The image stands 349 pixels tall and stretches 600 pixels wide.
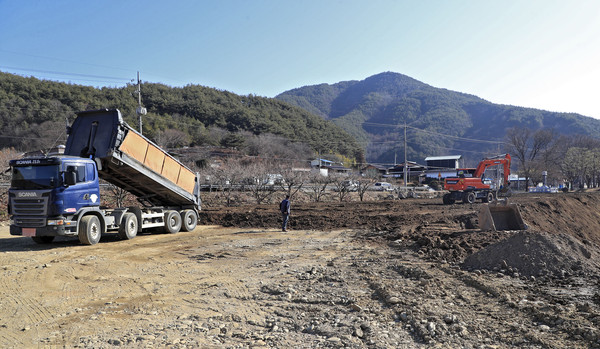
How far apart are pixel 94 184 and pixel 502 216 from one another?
1353 centimetres

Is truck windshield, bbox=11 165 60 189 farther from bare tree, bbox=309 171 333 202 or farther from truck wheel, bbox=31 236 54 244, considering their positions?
bare tree, bbox=309 171 333 202

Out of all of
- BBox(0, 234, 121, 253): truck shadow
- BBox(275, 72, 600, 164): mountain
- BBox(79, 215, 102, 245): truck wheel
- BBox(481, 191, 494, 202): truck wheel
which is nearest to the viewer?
BBox(79, 215, 102, 245): truck wheel

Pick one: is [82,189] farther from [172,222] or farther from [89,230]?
[172,222]

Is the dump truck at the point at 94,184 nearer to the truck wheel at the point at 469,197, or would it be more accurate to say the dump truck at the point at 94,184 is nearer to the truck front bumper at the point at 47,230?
the truck front bumper at the point at 47,230

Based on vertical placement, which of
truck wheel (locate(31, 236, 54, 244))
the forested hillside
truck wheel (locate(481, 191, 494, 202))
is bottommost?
truck wheel (locate(31, 236, 54, 244))

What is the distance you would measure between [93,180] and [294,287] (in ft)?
27.3

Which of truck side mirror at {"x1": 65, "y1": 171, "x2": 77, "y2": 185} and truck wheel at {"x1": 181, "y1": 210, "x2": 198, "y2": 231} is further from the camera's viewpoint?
truck wheel at {"x1": 181, "y1": 210, "x2": 198, "y2": 231}

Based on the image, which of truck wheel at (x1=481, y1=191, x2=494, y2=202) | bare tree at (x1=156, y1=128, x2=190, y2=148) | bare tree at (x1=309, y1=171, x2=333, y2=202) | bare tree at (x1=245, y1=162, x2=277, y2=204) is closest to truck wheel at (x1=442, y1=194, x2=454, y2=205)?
truck wheel at (x1=481, y1=191, x2=494, y2=202)

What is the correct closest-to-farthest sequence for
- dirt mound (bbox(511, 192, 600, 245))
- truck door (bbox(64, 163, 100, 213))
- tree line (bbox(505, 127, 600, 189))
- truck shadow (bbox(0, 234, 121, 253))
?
truck door (bbox(64, 163, 100, 213)) → truck shadow (bbox(0, 234, 121, 253)) → dirt mound (bbox(511, 192, 600, 245)) → tree line (bbox(505, 127, 600, 189))

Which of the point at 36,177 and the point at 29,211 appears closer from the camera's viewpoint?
the point at 29,211

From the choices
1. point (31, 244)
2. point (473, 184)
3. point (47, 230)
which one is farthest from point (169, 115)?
point (47, 230)

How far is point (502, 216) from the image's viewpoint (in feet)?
43.6

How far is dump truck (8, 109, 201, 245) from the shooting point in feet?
Answer: 36.3

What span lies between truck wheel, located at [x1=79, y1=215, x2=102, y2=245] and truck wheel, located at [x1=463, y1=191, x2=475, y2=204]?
23.7 meters
